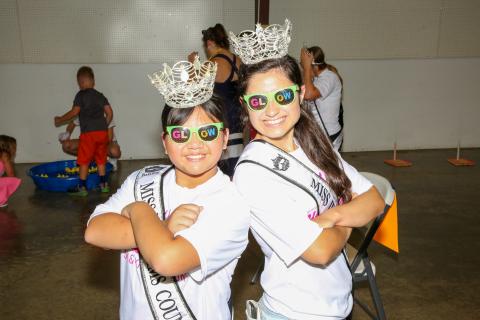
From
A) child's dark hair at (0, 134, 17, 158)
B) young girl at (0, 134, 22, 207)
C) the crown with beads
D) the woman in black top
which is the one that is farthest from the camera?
child's dark hair at (0, 134, 17, 158)

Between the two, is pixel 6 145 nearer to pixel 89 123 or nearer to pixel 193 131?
pixel 89 123

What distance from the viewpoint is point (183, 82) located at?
1.33 metres

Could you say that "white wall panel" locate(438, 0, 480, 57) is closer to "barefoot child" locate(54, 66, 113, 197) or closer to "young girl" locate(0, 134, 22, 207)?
"barefoot child" locate(54, 66, 113, 197)

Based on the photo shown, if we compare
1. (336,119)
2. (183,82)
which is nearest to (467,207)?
(336,119)

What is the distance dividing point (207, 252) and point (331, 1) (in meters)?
6.13

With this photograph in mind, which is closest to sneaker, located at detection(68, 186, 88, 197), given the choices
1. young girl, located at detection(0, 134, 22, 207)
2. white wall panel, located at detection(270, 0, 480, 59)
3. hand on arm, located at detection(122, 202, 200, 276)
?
young girl, located at detection(0, 134, 22, 207)

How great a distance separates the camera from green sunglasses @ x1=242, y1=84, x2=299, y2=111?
4.84 feet

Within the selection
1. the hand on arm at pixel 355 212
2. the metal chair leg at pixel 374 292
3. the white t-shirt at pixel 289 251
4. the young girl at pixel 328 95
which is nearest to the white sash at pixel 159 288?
the white t-shirt at pixel 289 251

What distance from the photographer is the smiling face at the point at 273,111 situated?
1.47 m

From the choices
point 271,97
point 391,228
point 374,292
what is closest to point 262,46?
point 271,97

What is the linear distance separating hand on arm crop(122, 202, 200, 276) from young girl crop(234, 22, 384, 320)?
28 cm

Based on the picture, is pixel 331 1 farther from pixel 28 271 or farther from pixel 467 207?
pixel 28 271

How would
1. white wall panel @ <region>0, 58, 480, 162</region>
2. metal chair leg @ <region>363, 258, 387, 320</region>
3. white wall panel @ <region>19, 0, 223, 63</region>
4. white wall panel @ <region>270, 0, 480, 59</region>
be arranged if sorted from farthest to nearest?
1. white wall panel @ <region>270, 0, 480, 59</region>
2. white wall panel @ <region>0, 58, 480, 162</region>
3. white wall panel @ <region>19, 0, 223, 63</region>
4. metal chair leg @ <region>363, 258, 387, 320</region>

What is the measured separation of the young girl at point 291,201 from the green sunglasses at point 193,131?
143 millimetres
